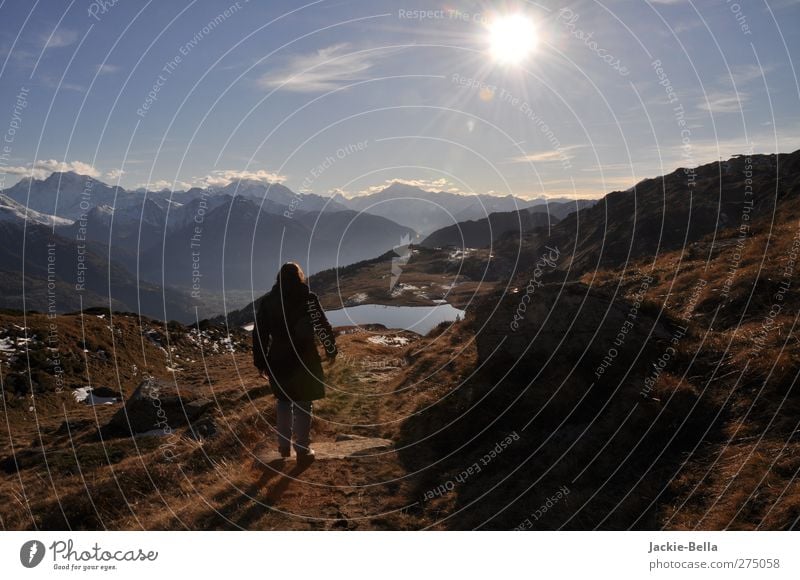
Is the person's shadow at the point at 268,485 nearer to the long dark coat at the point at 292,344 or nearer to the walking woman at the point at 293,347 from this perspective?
the walking woman at the point at 293,347

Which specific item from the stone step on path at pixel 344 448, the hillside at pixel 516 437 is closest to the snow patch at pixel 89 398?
the hillside at pixel 516 437

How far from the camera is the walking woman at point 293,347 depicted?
11.1 metres

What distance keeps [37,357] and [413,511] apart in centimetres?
2950

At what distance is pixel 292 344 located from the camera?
1112 cm

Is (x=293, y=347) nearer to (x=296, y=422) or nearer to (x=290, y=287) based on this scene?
(x=290, y=287)

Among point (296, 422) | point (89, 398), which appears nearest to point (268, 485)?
point (296, 422)

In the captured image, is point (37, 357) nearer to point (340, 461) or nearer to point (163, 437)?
point (163, 437)

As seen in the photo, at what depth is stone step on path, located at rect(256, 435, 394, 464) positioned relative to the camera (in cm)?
1199
